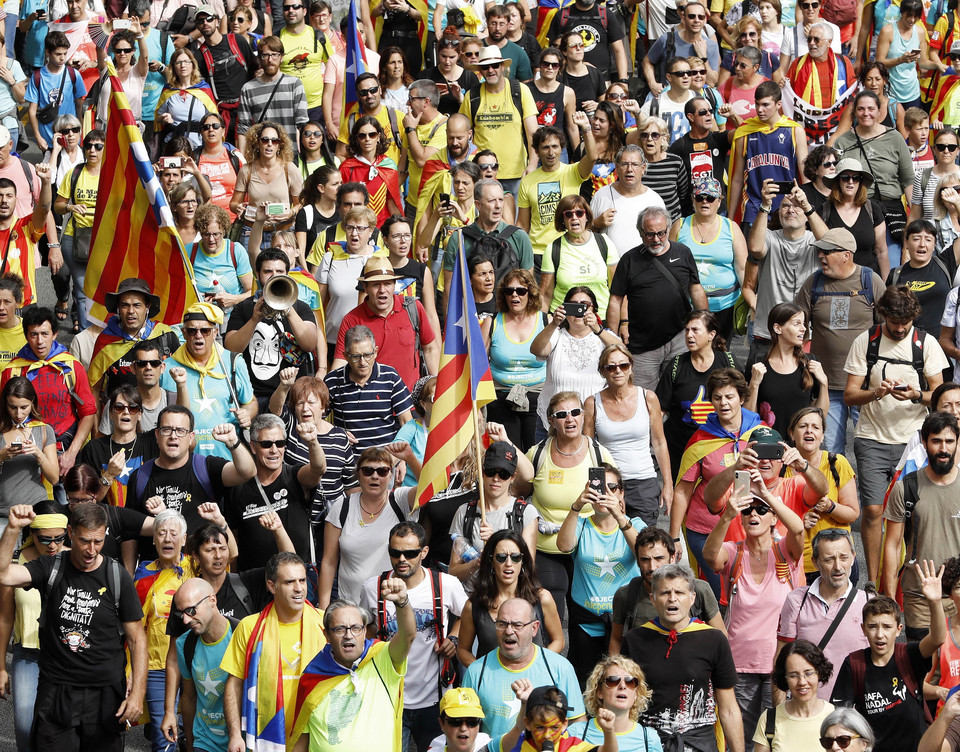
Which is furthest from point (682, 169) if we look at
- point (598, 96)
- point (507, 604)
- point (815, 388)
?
point (507, 604)

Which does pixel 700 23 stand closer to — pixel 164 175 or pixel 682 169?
pixel 682 169

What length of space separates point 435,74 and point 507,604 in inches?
377

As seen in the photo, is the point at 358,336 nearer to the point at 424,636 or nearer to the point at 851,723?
the point at 424,636

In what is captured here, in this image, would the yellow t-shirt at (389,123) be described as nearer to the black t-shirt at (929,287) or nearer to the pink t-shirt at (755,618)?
the black t-shirt at (929,287)

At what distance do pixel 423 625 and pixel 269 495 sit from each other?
57.0 inches

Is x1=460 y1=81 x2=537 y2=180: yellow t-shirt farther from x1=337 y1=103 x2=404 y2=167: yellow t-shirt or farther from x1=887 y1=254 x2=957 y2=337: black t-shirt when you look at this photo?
x1=887 y1=254 x2=957 y2=337: black t-shirt

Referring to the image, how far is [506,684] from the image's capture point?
9172 millimetres

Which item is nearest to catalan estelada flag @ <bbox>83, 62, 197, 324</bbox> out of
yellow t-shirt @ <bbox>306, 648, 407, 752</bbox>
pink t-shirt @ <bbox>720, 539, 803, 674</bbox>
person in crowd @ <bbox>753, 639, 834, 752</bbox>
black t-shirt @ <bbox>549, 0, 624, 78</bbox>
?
yellow t-shirt @ <bbox>306, 648, 407, 752</bbox>

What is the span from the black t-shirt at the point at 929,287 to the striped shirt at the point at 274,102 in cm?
609

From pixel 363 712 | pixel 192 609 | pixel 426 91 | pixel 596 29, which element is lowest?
pixel 363 712

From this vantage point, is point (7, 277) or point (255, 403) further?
point (7, 277)

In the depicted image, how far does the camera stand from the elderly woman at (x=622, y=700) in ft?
28.6

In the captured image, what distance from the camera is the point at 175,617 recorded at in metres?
9.79

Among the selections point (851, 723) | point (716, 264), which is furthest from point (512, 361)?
point (851, 723)
